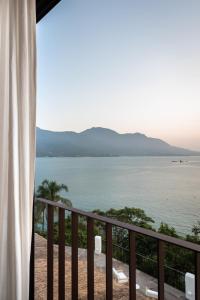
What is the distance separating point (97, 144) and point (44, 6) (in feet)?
5.40

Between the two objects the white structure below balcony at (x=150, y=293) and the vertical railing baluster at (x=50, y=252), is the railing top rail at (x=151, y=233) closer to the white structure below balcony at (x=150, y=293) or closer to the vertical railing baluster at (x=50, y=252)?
the vertical railing baluster at (x=50, y=252)

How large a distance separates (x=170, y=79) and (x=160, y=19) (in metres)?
0.60

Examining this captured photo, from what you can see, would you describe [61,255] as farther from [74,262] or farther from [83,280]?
[83,280]

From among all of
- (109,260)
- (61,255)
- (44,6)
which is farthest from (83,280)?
(44,6)

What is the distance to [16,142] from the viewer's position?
1.61 metres

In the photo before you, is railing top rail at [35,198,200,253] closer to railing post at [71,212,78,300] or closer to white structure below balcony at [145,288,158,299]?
railing post at [71,212,78,300]

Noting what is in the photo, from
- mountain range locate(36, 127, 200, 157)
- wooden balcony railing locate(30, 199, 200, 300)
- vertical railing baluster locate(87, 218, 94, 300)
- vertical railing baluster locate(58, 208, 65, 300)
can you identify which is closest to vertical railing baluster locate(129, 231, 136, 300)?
wooden balcony railing locate(30, 199, 200, 300)

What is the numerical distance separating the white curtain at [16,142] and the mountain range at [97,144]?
0.93 m

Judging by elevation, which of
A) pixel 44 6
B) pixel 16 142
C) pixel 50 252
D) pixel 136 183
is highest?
pixel 44 6

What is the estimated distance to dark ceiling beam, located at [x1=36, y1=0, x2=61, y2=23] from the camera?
1.75m

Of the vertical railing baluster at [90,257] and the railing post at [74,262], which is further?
the railing post at [74,262]

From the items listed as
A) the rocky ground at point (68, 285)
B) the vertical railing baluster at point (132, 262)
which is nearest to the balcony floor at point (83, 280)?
the rocky ground at point (68, 285)

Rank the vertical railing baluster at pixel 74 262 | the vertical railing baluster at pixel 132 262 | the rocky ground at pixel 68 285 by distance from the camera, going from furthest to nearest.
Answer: the rocky ground at pixel 68 285 < the vertical railing baluster at pixel 74 262 < the vertical railing baluster at pixel 132 262

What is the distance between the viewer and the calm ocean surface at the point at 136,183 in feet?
6.78
